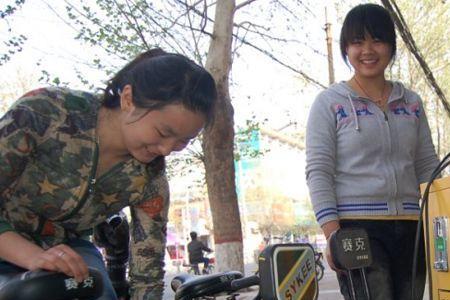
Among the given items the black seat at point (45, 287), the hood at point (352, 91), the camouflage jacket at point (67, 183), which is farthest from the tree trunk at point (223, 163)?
the black seat at point (45, 287)

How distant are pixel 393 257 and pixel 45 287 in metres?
1.42

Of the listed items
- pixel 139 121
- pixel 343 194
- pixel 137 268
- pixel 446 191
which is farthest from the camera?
pixel 343 194

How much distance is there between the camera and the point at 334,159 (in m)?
2.29

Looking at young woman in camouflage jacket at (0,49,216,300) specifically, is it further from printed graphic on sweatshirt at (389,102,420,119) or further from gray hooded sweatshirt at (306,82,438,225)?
printed graphic on sweatshirt at (389,102,420,119)

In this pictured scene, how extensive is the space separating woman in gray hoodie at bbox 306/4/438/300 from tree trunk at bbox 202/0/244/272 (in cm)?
597

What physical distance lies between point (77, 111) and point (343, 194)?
3.44 ft

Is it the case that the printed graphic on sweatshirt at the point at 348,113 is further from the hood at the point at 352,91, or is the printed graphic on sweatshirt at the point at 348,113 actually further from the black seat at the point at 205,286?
the black seat at the point at 205,286

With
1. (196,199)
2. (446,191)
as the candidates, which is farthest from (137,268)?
(196,199)

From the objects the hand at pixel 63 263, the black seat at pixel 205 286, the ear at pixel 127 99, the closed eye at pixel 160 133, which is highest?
the ear at pixel 127 99

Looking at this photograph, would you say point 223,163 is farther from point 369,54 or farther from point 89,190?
point 89,190

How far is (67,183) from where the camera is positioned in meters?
1.72

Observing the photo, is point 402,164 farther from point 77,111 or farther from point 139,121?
point 77,111

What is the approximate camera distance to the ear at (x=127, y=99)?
179 centimetres

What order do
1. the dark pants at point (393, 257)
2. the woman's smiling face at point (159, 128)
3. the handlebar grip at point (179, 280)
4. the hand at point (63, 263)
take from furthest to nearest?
the dark pants at point (393, 257)
the handlebar grip at point (179, 280)
the woman's smiling face at point (159, 128)
the hand at point (63, 263)
